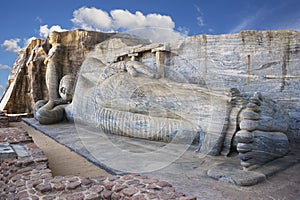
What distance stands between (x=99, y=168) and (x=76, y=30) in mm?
6689

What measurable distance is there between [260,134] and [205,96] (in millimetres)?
807

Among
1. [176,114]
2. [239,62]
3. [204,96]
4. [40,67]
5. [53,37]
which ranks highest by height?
[53,37]

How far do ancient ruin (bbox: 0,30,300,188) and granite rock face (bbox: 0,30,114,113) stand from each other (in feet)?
8.47

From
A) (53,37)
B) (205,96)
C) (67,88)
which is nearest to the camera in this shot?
(205,96)

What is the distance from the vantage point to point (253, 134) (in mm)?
1922

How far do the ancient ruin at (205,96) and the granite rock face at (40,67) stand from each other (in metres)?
2.58

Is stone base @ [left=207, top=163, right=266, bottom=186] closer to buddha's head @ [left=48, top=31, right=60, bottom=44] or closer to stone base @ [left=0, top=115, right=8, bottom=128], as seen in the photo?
stone base @ [left=0, top=115, right=8, bottom=128]

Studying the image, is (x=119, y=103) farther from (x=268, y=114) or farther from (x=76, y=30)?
(x=76, y=30)

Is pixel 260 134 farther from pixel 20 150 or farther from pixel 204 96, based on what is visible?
pixel 20 150

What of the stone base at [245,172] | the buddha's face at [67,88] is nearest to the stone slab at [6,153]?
the stone base at [245,172]

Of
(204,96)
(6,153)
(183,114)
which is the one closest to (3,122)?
(6,153)

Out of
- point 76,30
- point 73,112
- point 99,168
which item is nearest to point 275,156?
point 99,168

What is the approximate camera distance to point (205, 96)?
8.55 feet

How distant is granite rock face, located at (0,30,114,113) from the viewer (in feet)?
25.4
